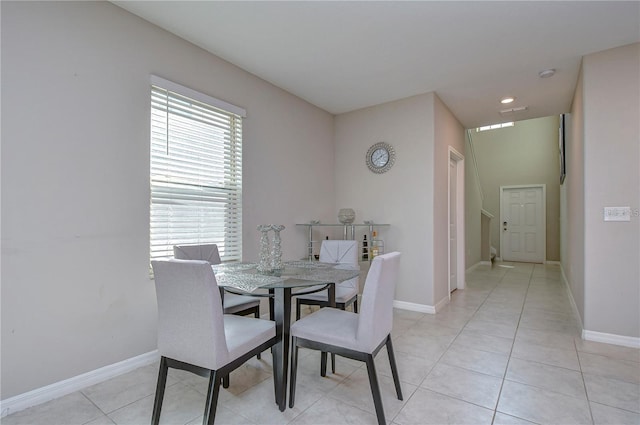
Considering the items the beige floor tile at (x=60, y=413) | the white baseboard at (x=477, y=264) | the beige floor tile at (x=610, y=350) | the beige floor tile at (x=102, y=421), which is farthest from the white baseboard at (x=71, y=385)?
the white baseboard at (x=477, y=264)

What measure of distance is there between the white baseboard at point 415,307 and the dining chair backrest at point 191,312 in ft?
9.10

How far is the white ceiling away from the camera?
2.20m

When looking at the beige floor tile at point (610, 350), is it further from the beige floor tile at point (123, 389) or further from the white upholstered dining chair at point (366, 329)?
the beige floor tile at point (123, 389)

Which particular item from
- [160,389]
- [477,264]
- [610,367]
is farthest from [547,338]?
[477,264]

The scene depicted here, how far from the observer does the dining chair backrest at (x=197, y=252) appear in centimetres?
233

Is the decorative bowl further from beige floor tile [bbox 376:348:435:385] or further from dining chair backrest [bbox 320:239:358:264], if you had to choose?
beige floor tile [bbox 376:348:435:385]

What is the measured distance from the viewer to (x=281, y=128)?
3611 millimetres

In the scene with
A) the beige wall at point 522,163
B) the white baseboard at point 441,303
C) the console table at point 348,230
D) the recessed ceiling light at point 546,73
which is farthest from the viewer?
the beige wall at point 522,163

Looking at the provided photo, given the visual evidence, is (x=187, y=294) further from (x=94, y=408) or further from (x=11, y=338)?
(x=11, y=338)

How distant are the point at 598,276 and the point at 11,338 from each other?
A: 4349 mm

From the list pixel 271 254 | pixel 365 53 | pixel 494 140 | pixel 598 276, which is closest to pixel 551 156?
pixel 494 140

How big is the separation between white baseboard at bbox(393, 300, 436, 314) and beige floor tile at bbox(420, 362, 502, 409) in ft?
4.50

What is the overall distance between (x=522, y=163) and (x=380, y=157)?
219 inches

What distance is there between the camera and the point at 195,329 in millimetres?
1457
